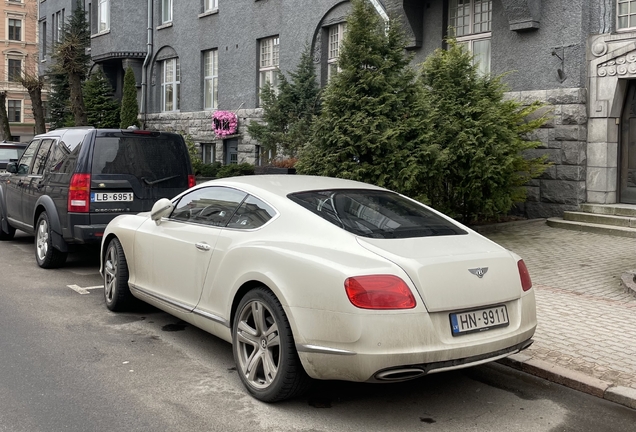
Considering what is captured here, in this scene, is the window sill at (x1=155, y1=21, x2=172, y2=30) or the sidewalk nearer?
the sidewalk

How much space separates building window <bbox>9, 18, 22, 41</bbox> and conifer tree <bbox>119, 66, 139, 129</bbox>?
46000 millimetres

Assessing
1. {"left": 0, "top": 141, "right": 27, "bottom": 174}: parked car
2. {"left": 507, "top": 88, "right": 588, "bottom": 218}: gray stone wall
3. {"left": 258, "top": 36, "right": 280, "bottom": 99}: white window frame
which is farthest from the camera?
{"left": 258, "top": 36, "right": 280, "bottom": 99}: white window frame

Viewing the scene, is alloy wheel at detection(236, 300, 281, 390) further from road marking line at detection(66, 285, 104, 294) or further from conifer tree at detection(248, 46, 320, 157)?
conifer tree at detection(248, 46, 320, 157)

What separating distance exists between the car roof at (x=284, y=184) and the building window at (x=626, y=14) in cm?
873

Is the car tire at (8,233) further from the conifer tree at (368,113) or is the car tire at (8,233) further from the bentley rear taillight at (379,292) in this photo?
the bentley rear taillight at (379,292)

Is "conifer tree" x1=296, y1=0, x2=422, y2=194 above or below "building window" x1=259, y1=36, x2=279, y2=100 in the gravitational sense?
below

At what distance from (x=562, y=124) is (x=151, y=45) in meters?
18.8

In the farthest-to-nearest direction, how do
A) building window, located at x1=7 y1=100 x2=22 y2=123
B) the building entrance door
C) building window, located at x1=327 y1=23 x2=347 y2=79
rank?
building window, located at x1=7 y1=100 x2=22 y2=123 < building window, located at x1=327 y1=23 x2=347 y2=79 < the building entrance door

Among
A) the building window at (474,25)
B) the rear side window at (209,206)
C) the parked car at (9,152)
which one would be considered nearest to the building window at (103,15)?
the parked car at (9,152)

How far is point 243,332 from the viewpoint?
16.4 ft

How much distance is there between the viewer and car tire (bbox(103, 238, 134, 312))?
23.0ft

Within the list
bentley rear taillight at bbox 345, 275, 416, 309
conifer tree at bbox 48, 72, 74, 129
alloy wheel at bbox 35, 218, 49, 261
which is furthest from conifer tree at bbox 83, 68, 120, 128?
bentley rear taillight at bbox 345, 275, 416, 309

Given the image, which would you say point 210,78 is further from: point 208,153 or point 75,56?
point 75,56

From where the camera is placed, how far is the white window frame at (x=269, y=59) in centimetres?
2158
